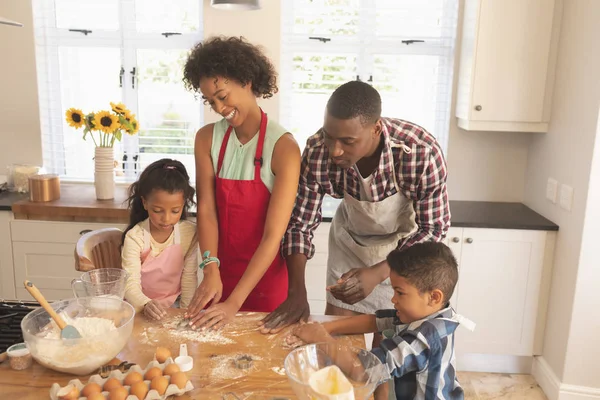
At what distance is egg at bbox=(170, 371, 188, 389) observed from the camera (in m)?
1.06

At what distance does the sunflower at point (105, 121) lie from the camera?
8.71 feet

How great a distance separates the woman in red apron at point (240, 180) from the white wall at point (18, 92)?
185cm

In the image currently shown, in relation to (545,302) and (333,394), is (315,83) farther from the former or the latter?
(333,394)

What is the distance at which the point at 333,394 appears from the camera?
3.20ft

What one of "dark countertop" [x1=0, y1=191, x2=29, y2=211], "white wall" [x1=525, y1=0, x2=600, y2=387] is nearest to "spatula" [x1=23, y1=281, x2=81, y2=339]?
"dark countertop" [x1=0, y1=191, x2=29, y2=211]

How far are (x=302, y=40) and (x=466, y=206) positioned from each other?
1279mm

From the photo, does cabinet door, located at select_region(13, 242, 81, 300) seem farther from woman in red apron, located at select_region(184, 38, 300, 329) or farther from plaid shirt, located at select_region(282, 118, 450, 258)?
plaid shirt, located at select_region(282, 118, 450, 258)

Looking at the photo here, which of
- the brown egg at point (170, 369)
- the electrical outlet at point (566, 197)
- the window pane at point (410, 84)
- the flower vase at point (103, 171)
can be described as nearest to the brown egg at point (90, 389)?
the brown egg at point (170, 369)

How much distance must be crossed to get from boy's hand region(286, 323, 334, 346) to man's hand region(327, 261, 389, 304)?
193mm

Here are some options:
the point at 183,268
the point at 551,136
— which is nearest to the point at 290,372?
the point at 183,268

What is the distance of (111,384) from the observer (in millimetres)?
1046

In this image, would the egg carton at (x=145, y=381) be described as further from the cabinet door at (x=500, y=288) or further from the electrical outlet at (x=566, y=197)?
the electrical outlet at (x=566, y=197)

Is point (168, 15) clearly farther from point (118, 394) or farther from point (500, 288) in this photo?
point (118, 394)

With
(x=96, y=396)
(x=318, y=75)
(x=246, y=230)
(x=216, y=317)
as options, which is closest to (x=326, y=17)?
(x=318, y=75)
